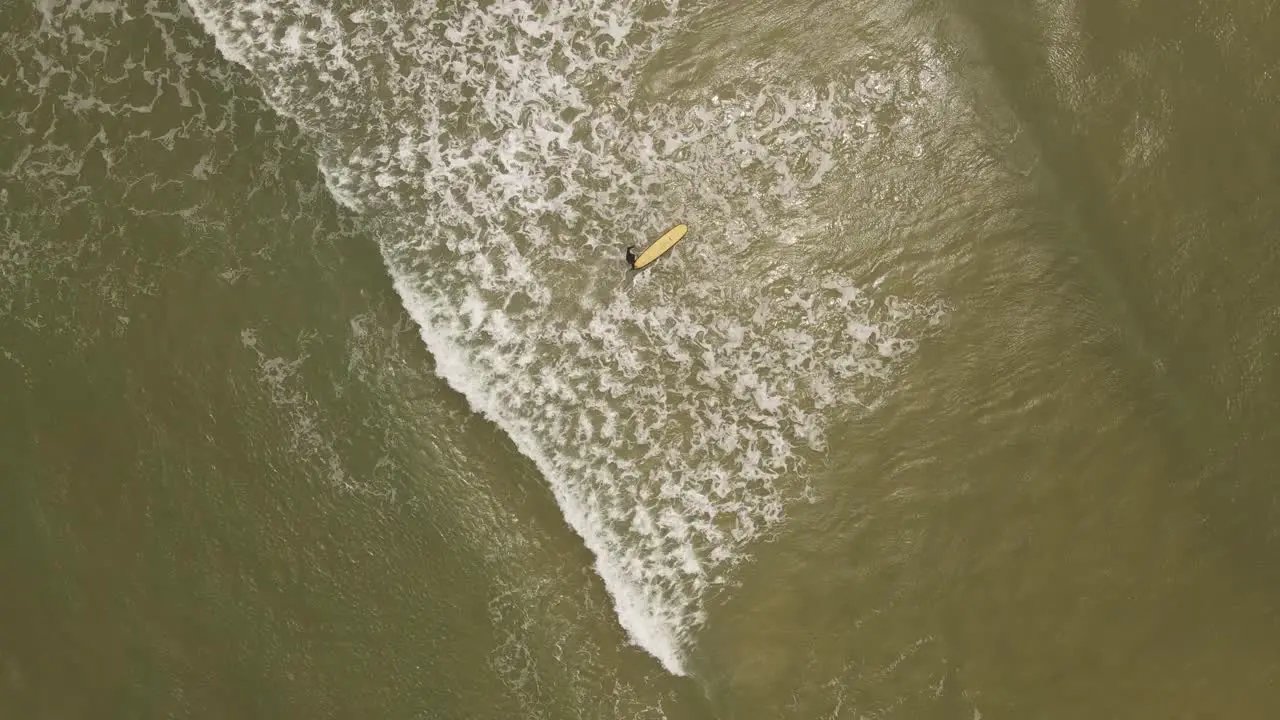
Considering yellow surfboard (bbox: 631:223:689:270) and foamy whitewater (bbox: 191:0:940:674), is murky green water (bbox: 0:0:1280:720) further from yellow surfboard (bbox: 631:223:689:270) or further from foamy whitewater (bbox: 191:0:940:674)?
yellow surfboard (bbox: 631:223:689:270)

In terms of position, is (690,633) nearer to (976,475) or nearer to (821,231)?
Result: (976,475)

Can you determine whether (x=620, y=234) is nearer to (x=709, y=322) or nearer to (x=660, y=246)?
(x=660, y=246)

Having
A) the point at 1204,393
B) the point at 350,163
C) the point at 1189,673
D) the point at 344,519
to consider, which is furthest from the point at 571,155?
the point at 1189,673

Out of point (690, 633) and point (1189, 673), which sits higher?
point (690, 633)

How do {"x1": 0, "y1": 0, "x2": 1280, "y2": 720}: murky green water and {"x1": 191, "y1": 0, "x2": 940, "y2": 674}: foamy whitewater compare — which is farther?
{"x1": 191, "y1": 0, "x2": 940, "y2": 674}: foamy whitewater

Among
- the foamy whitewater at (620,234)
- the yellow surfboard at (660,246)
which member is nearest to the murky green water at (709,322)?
the foamy whitewater at (620,234)

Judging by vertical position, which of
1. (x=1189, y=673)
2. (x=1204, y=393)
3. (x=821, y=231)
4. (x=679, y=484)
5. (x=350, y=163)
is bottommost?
(x=1189, y=673)

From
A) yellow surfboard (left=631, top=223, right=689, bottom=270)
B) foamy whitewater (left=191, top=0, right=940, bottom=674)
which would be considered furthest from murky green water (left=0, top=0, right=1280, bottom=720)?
yellow surfboard (left=631, top=223, right=689, bottom=270)
